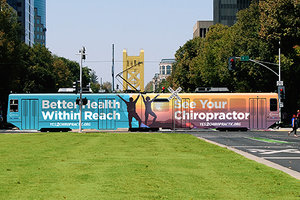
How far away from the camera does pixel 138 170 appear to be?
39.3ft

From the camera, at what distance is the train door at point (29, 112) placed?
42219mm

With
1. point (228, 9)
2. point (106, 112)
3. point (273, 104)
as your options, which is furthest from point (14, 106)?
point (228, 9)

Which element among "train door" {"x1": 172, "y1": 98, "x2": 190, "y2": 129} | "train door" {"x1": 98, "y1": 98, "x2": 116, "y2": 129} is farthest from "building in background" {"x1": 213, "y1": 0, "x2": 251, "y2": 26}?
"train door" {"x1": 98, "y1": 98, "x2": 116, "y2": 129}

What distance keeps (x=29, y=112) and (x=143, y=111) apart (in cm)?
994

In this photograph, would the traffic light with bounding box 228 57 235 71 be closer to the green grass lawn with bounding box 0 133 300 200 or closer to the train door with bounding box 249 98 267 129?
the train door with bounding box 249 98 267 129

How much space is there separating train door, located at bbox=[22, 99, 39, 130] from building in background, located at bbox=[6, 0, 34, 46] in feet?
317

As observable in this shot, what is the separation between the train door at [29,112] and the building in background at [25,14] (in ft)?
317

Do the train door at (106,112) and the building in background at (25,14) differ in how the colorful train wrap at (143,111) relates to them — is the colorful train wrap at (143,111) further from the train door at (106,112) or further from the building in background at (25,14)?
the building in background at (25,14)

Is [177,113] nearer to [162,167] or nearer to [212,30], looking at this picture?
[162,167]

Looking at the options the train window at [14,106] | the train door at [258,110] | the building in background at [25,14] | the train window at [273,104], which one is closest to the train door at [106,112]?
the train window at [14,106]

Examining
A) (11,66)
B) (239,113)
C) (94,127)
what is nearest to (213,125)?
(239,113)

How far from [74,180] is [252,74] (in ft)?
151

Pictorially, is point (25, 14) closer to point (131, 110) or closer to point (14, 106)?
point (14, 106)

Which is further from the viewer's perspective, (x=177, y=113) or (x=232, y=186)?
(x=177, y=113)
